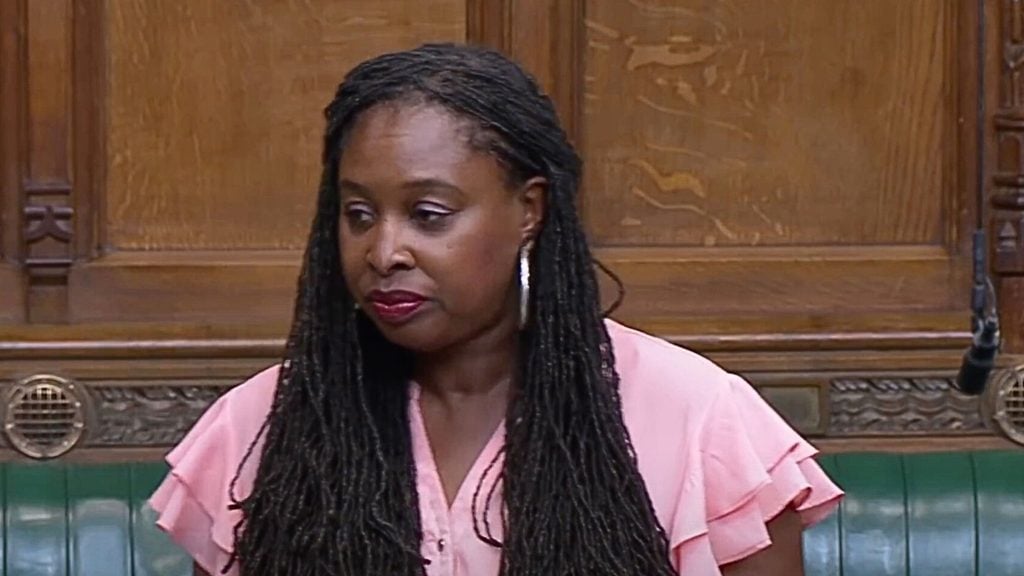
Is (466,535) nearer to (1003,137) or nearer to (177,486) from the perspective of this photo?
(177,486)

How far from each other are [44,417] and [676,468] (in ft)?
4.23

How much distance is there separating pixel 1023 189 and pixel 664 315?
21.1 inches

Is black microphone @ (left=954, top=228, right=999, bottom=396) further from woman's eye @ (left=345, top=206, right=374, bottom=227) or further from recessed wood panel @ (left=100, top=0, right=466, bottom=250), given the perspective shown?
woman's eye @ (left=345, top=206, right=374, bottom=227)

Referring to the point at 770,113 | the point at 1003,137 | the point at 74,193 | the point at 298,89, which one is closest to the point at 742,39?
the point at 770,113

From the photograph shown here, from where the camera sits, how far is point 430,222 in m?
2.12

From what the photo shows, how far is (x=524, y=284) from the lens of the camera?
222 centimetres

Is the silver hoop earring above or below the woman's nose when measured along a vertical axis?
below

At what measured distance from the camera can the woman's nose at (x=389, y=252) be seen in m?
2.10

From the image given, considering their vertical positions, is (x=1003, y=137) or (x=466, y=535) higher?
(x=1003, y=137)

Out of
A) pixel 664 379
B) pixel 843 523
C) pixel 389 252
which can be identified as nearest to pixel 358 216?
pixel 389 252

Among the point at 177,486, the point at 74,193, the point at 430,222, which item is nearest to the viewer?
the point at 430,222

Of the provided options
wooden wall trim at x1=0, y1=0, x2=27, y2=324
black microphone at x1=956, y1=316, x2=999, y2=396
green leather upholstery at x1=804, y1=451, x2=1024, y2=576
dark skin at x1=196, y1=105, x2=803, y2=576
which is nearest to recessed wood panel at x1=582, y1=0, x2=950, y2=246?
green leather upholstery at x1=804, y1=451, x2=1024, y2=576

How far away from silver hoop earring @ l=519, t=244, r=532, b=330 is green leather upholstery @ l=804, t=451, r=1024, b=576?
0.97 meters

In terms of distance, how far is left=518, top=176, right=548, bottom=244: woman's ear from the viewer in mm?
2191
